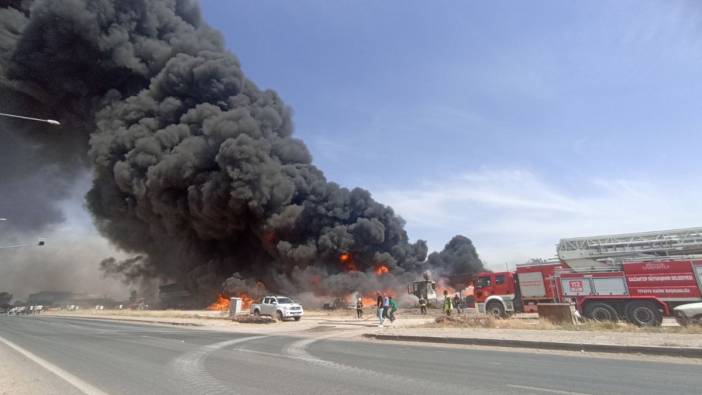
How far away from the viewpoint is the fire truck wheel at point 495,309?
2053 cm

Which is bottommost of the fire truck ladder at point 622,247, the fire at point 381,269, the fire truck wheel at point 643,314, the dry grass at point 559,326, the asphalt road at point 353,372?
the asphalt road at point 353,372

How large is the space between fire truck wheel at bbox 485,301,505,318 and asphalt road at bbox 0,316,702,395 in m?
10.8

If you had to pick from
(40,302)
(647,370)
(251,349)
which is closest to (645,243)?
(647,370)

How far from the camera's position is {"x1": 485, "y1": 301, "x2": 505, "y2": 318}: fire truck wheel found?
67.3 ft

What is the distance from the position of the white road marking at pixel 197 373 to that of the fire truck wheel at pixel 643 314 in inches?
588

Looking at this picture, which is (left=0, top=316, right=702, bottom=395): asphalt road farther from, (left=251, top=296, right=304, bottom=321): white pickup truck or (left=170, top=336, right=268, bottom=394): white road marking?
(left=251, top=296, right=304, bottom=321): white pickup truck

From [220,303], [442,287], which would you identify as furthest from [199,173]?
[442,287]

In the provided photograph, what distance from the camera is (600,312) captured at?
1589 cm

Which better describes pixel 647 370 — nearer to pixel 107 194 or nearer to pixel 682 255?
pixel 682 255

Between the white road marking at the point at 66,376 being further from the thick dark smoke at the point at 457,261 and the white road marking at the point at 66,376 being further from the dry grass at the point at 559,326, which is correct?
the thick dark smoke at the point at 457,261

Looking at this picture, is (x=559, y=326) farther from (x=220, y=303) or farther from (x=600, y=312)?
(x=220, y=303)

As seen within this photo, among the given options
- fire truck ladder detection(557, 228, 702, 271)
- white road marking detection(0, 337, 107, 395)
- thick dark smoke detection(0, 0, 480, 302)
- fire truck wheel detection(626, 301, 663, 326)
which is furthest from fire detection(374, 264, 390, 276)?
white road marking detection(0, 337, 107, 395)

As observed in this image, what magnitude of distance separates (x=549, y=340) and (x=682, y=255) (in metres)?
8.68

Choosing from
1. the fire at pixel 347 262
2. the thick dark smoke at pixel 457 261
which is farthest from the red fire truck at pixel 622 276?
the thick dark smoke at pixel 457 261
